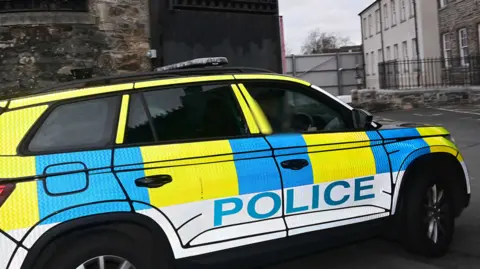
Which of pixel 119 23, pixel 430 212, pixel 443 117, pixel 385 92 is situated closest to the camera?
pixel 430 212

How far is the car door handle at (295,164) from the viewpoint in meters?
3.50

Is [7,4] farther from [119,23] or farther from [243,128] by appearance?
[243,128]

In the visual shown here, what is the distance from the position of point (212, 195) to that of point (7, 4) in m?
7.18

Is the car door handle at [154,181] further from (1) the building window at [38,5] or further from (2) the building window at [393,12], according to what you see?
(2) the building window at [393,12]

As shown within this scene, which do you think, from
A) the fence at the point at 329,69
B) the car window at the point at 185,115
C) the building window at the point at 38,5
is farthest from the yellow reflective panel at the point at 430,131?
the fence at the point at 329,69

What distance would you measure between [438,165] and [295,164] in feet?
5.14

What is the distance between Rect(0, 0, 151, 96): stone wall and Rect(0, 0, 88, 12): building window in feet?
0.36

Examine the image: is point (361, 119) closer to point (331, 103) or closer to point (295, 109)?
point (331, 103)

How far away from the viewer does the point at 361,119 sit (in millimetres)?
3992

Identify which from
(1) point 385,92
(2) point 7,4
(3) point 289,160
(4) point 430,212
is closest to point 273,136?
(3) point 289,160

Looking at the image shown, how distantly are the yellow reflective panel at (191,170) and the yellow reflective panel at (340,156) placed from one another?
27.4 inches

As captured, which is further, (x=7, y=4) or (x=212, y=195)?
(x=7, y=4)

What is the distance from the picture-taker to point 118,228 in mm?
2988

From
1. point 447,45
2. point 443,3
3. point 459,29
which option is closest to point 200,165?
point 459,29
